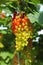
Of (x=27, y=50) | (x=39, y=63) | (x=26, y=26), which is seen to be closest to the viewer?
A: (x=26, y=26)

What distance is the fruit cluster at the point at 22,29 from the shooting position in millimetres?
1317

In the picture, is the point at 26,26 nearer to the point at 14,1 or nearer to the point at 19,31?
the point at 19,31

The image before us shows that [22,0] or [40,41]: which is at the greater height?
[22,0]

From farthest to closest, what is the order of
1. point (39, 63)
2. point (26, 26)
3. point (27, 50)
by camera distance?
point (39, 63), point (27, 50), point (26, 26)

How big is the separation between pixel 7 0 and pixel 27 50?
383 mm

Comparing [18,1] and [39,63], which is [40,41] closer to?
[39,63]

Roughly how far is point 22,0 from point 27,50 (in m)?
0.34

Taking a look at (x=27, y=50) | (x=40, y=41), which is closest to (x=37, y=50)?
(x=40, y=41)

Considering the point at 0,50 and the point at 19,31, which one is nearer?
Result: the point at 19,31

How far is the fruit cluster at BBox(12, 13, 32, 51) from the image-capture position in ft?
4.32

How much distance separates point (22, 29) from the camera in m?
1.32

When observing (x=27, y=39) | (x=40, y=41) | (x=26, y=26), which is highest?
(x=26, y=26)

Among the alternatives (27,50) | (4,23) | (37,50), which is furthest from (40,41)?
(4,23)

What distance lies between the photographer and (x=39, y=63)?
5.07 ft
